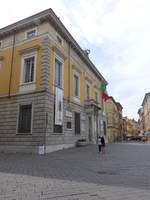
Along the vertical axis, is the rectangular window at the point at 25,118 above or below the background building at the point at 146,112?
below

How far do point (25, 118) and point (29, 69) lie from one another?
4643 millimetres

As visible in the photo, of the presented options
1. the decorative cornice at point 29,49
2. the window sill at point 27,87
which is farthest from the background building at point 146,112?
the window sill at point 27,87

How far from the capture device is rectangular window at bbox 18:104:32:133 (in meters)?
15.7

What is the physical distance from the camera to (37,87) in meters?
15.9

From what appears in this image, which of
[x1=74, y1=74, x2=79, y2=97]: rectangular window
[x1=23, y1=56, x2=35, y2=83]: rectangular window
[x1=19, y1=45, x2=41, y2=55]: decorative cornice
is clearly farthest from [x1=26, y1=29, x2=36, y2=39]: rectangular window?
[x1=74, y1=74, x2=79, y2=97]: rectangular window

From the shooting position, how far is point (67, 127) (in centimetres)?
1845

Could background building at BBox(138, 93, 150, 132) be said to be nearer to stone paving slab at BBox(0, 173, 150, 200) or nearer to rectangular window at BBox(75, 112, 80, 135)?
rectangular window at BBox(75, 112, 80, 135)

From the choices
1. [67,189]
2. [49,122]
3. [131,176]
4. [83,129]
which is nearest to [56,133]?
[49,122]

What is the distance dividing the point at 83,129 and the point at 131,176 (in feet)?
51.4

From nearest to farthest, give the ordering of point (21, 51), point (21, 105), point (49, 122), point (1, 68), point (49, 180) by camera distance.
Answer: point (49, 180) < point (49, 122) < point (21, 105) < point (21, 51) < point (1, 68)

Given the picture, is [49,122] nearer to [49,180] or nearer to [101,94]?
[49,180]

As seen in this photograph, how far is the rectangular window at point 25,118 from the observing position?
15672 mm

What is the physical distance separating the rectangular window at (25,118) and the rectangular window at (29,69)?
8.37ft

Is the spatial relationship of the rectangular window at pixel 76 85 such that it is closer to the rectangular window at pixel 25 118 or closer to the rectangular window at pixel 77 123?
the rectangular window at pixel 77 123
